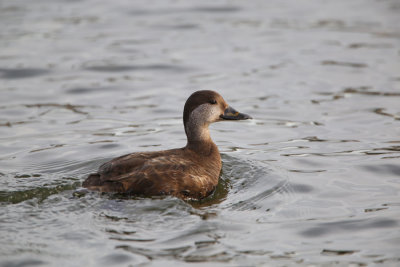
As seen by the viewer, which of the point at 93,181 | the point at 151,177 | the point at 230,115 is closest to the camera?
the point at 151,177

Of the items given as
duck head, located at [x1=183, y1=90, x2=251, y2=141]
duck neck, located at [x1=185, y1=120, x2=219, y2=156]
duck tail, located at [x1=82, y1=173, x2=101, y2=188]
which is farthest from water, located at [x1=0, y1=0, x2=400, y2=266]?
duck head, located at [x1=183, y1=90, x2=251, y2=141]

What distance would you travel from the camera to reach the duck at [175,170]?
20.6 ft

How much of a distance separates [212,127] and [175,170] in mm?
3501

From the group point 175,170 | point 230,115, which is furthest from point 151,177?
point 230,115

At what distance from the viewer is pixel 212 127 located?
9.93 m

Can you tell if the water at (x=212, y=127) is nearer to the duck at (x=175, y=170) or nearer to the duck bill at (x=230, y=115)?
the duck at (x=175, y=170)

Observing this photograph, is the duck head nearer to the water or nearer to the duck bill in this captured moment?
the duck bill

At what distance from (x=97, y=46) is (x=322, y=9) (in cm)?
622

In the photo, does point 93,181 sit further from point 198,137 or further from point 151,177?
point 198,137

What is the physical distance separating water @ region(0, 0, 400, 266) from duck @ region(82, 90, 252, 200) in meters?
0.15

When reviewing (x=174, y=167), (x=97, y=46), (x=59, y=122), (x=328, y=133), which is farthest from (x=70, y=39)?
(x=174, y=167)

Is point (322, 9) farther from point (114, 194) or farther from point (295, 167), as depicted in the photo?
point (114, 194)

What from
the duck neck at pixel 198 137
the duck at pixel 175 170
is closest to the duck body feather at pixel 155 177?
the duck at pixel 175 170

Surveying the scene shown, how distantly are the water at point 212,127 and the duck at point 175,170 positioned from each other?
0.15 metres
